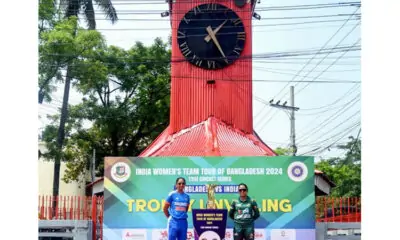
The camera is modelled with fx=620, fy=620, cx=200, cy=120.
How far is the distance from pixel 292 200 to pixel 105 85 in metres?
8.71

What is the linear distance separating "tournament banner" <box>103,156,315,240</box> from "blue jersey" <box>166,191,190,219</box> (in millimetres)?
791

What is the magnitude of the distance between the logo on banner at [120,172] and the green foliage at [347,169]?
19.9 feet

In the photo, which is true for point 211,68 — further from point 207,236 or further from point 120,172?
point 207,236

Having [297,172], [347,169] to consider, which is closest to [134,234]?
[297,172]

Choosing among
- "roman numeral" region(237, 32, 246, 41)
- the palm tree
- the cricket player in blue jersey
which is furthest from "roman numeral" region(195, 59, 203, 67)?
the cricket player in blue jersey

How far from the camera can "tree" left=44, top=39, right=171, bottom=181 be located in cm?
1441

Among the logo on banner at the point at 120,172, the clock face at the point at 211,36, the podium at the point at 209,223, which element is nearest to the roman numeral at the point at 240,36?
the clock face at the point at 211,36

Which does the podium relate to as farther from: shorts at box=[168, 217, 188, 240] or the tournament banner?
the tournament banner

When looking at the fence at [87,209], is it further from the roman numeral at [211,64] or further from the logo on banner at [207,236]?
the roman numeral at [211,64]

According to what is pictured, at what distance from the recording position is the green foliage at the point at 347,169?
1319cm

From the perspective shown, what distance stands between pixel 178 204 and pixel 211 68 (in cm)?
409

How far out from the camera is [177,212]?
600 cm
